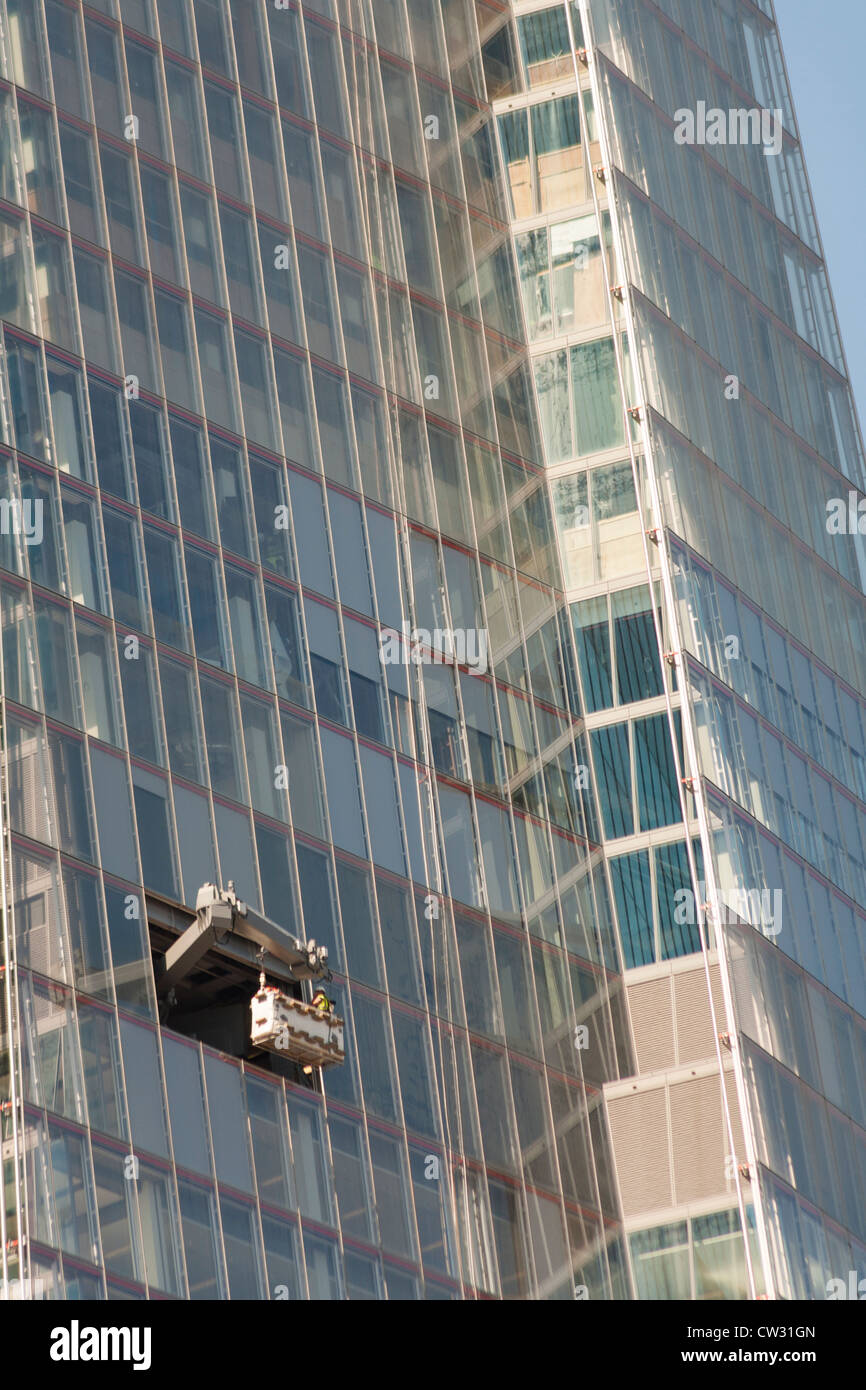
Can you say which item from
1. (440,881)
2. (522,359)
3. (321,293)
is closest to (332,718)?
(440,881)

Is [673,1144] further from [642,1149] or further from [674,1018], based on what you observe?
[674,1018]

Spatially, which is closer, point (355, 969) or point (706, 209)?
point (355, 969)

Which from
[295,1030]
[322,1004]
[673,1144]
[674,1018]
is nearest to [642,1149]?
[673,1144]

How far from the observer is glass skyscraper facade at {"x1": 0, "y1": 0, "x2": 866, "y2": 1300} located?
180 feet

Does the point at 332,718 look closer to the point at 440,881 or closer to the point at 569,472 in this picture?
the point at 440,881

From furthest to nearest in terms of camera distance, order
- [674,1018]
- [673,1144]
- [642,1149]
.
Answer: [674,1018], [642,1149], [673,1144]

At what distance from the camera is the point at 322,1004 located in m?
58.0

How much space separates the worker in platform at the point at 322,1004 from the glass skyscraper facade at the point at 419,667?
4.67 feet

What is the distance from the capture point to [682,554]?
71.8m

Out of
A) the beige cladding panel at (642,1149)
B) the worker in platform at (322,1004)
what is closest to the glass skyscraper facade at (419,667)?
the beige cladding panel at (642,1149)

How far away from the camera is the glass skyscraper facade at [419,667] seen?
54875 millimetres

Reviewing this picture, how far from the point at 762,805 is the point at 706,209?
1920cm

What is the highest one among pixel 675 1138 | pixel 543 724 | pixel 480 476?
pixel 480 476

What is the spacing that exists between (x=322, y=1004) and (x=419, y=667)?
11250mm
